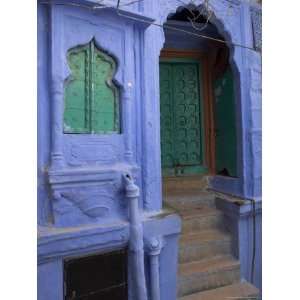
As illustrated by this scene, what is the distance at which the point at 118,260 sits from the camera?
1135 millimetres

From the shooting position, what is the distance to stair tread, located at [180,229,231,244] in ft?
5.36

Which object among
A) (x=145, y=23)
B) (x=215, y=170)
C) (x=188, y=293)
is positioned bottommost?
(x=188, y=293)

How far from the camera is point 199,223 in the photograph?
1766 mm

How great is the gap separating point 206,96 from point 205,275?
4.30 feet

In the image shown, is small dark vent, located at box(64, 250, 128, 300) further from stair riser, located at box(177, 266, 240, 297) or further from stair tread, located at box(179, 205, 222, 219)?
stair tread, located at box(179, 205, 222, 219)

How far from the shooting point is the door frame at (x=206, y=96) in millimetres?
2166

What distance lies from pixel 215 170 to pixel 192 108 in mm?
531

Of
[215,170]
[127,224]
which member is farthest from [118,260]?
[215,170]

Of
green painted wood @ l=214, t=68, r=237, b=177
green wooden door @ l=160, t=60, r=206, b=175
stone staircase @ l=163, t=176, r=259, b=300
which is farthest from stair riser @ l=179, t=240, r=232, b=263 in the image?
green wooden door @ l=160, t=60, r=206, b=175

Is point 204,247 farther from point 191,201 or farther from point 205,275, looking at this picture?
point 191,201

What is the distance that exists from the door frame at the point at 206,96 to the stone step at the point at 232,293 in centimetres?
83

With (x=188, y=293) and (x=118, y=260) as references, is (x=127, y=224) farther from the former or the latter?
(x=188, y=293)

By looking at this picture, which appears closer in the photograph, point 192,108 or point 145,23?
point 145,23

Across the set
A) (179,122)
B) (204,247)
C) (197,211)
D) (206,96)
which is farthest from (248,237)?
(206,96)
